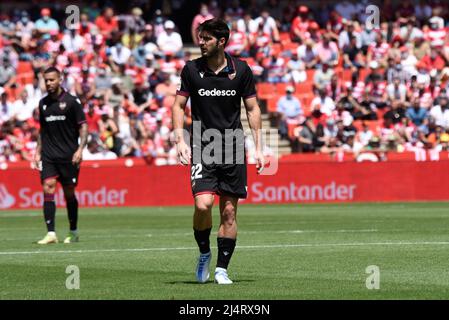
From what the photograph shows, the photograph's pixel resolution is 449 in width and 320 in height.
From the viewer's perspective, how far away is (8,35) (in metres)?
37.0

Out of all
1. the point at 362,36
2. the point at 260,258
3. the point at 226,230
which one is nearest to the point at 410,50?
the point at 362,36

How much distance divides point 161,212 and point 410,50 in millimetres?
12822

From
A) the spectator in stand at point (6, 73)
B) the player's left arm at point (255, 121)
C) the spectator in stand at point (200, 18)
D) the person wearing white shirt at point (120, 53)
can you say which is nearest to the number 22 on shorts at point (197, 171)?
the player's left arm at point (255, 121)

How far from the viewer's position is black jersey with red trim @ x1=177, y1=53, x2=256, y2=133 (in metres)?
12.4

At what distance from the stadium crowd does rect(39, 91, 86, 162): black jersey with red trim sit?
13.6 meters

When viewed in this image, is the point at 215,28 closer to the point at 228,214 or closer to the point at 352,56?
the point at 228,214

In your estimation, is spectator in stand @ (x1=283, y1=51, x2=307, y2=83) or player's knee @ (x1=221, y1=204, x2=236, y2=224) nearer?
player's knee @ (x1=221, y1=204, x2=236, y2=224)

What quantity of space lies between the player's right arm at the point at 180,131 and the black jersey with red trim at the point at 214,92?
10 cm

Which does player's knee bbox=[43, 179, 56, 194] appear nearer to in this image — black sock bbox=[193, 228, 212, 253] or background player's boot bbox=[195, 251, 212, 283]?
black sock bbox=[193, 228, 212, 253]

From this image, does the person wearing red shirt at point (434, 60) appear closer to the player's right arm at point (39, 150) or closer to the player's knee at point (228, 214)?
the player's right arm at point (39, 150)

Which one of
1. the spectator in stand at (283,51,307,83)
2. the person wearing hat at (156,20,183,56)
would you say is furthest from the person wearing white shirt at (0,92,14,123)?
the spectator in stand at (283,51,307,83)

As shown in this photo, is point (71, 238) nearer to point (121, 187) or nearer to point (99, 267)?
point (99, 267)

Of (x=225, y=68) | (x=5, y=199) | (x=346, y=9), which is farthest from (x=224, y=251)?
(x=346, y=9)

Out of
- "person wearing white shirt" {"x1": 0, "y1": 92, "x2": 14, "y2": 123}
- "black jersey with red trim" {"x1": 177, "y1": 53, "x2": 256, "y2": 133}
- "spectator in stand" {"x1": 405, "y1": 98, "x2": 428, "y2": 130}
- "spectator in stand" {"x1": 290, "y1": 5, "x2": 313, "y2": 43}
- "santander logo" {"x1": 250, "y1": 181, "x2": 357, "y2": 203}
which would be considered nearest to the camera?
"black jersey with red trim" {"x1": 177, "y1": 53, "x2": 256, "y2": 133}
